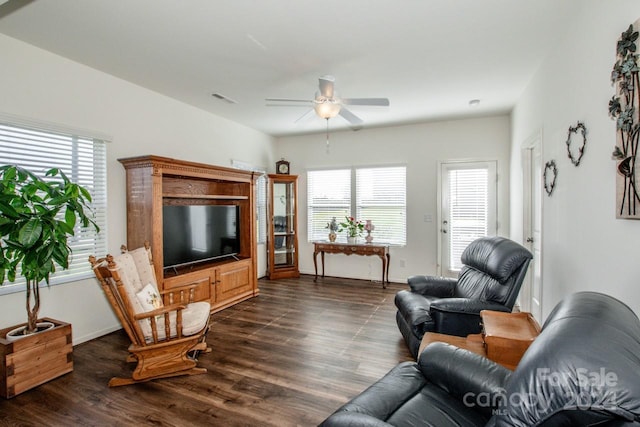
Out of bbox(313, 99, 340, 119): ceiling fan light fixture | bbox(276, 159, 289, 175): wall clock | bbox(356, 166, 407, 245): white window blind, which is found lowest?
bbox(356, 166, 407, 245): white window blind

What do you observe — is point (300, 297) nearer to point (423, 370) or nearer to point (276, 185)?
point (276, 185)

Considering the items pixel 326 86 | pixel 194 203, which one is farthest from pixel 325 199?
pixel 326 86

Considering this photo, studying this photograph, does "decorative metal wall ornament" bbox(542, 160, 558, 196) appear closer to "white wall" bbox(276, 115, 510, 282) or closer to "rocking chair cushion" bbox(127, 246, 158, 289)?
"white wall" bbox(276, 115, 510, 282)

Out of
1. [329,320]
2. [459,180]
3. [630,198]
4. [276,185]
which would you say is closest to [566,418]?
[630,198]

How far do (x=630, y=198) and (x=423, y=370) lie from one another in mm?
1356

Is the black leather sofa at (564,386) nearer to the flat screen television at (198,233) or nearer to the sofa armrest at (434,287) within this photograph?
the sofa armrest at (434,287)

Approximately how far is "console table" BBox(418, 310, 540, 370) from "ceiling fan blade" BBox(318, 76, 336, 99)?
7.66 feet

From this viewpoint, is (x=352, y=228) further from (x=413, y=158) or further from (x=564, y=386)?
(x=564, y=386)

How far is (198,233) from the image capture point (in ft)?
14.2

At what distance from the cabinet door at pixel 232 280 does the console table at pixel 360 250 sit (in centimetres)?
147

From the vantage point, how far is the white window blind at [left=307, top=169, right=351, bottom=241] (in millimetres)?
6168

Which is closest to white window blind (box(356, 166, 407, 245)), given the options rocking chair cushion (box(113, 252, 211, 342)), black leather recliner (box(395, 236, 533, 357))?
black leather recliner (box(395, 236, 533, 357))

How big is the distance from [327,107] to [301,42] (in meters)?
0.65

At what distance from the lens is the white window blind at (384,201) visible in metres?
5.73
